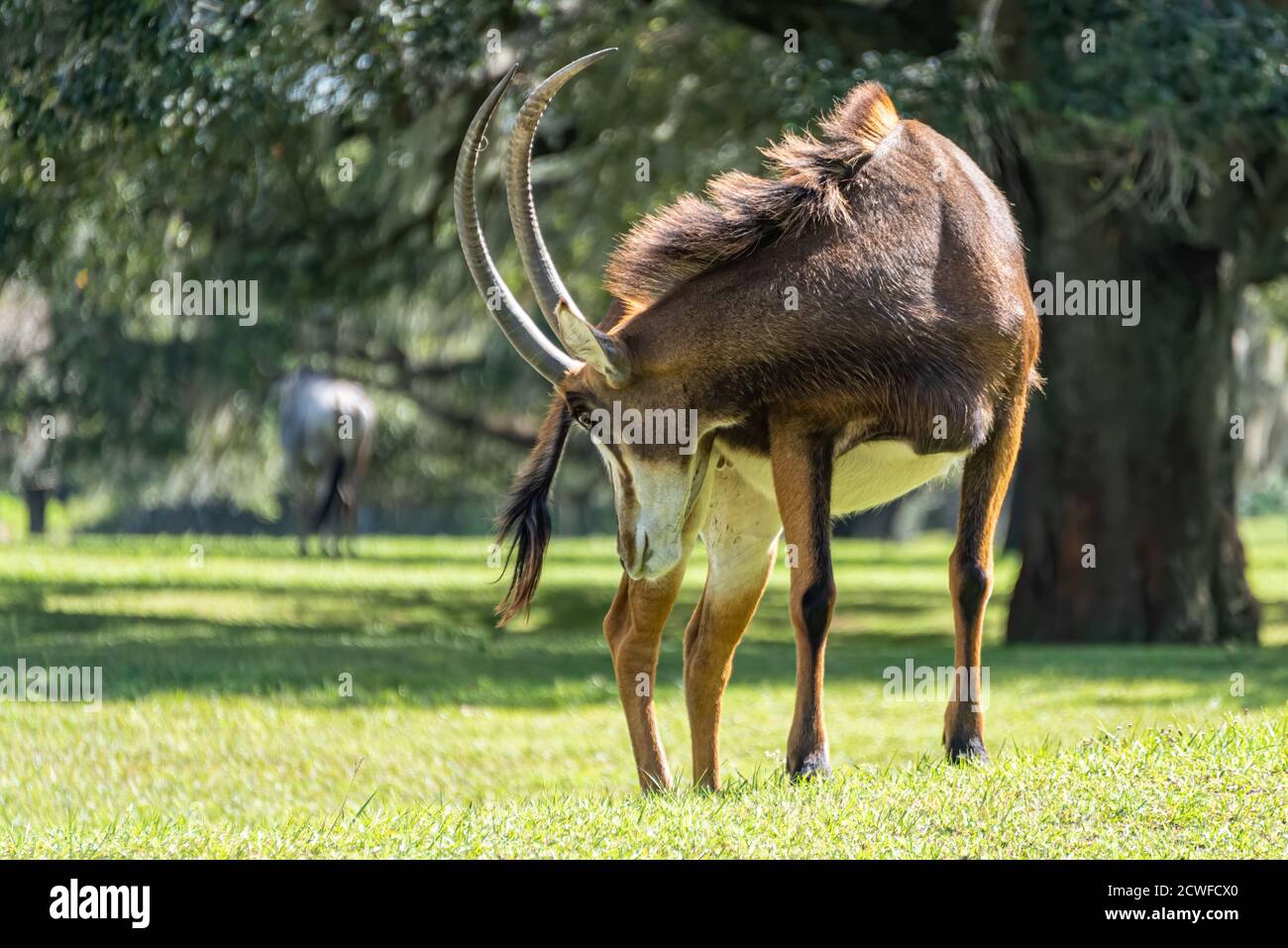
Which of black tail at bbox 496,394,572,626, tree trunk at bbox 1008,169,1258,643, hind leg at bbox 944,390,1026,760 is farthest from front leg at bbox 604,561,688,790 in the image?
tree trunk at bbox 1008,169,1258,643

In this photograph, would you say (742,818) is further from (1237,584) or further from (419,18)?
(1237,584)

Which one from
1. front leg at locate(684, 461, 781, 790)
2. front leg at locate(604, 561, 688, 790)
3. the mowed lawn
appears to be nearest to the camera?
the mowed lawn

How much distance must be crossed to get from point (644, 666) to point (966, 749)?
49.4 inches

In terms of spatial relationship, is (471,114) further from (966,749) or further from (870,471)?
(966,749)

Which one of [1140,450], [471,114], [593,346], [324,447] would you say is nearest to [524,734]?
[593,346]

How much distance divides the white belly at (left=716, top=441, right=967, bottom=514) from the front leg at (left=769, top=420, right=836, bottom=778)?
247 millimetres

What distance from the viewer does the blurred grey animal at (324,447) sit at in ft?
79.4

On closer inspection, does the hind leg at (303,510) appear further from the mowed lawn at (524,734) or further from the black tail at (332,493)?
the mowed lawn at (524,734)

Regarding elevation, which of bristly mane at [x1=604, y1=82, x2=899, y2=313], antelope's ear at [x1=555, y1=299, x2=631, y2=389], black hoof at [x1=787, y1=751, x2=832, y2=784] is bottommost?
black hoof at [x1=787, y1=751, x2=832, y2=784]

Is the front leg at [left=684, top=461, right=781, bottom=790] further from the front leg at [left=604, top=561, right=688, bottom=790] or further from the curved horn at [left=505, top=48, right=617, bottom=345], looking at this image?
the curved horn at [left=505, top=48, right=617, bottom=345]

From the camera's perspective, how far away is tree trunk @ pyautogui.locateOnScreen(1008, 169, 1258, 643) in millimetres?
14023

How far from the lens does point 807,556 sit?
5.88 metres

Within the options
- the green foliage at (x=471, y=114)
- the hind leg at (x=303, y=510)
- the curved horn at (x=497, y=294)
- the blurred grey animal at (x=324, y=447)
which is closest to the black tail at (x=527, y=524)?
the curved horn at (x=497, y=294)

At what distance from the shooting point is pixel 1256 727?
6516mm
